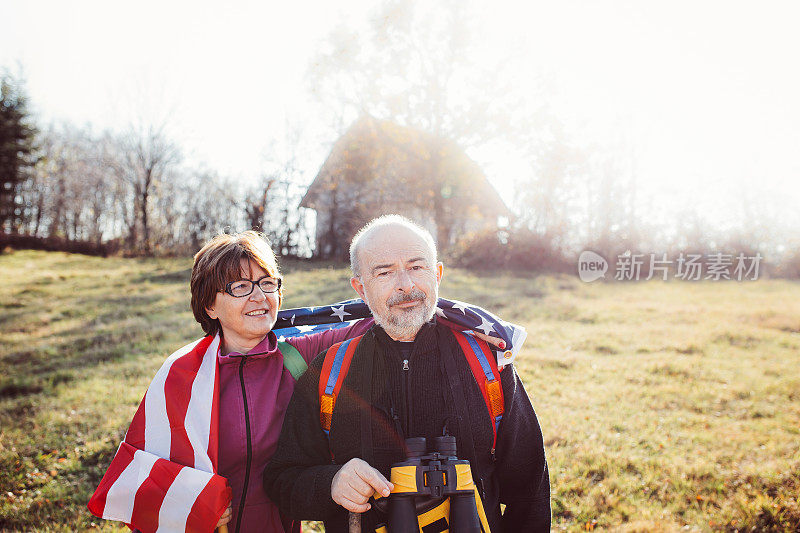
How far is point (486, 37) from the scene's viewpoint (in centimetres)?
2317

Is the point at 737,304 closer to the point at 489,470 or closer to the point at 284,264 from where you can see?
the point at 489,470

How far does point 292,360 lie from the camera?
2676mm

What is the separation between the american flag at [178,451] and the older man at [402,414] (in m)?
0.21

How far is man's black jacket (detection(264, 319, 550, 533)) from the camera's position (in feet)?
6.98

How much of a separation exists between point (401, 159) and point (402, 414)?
21752mm

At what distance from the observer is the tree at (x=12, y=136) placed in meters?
27.8

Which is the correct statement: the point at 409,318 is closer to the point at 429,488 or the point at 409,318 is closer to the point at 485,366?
the point at 485,366

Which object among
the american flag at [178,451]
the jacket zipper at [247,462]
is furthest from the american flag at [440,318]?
the jacket zipper at [247,462]

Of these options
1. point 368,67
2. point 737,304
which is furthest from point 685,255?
point 368,67

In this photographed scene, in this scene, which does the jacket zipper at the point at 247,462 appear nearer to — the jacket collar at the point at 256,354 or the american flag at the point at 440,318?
the jacket collar at the point at 256,354

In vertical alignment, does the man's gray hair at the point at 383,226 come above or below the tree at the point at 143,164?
below

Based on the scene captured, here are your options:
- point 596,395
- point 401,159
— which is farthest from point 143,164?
point 596,395

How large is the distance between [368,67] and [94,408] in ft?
70.7

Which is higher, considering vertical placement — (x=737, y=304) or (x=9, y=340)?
(x=737, y=304)
